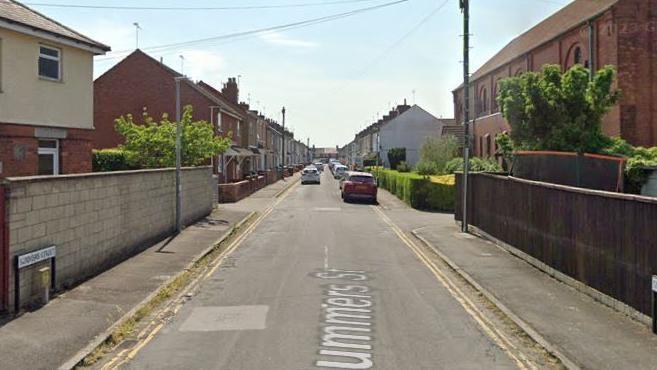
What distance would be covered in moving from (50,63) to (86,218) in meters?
10.4

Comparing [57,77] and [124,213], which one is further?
[57,77]

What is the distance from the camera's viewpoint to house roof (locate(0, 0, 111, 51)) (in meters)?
19.3

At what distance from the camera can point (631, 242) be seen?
10.2 meters

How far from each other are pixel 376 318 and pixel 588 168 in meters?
12.9

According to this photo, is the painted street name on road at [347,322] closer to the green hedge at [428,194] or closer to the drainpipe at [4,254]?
the drainpipe at [4,254]

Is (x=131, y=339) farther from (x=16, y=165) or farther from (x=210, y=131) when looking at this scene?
(x=210, y=131)

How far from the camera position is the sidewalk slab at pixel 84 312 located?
26.6 ft

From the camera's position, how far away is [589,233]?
12070 millimetres

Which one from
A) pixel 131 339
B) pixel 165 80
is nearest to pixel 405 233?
pixel 131 339

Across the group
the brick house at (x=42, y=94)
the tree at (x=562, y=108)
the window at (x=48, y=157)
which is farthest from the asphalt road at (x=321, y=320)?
the tree at (x=562, y=108)

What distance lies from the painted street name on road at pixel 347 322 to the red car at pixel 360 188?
24462mm

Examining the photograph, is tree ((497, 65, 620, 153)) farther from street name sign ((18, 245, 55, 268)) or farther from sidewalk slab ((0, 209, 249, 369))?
street name sign ((18, 245, 55, 268))

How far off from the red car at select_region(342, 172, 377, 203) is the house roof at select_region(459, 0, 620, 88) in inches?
517

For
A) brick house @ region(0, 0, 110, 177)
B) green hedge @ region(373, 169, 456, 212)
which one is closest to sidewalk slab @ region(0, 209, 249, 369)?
brick house @ region(0, 0, 110, 177)
